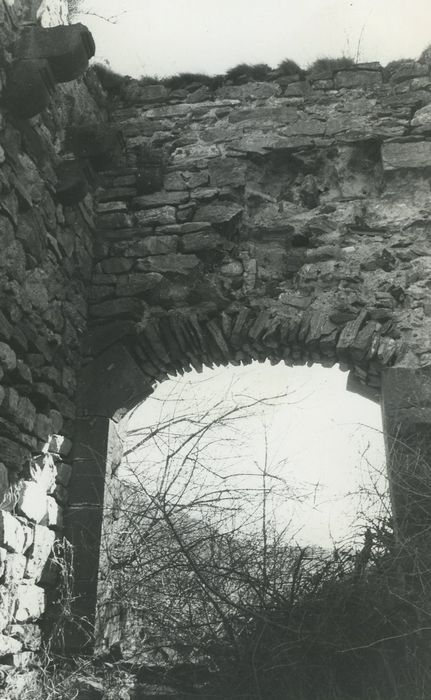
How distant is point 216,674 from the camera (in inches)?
129

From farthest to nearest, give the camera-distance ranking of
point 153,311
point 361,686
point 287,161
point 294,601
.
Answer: point 287,161 < point 153,311 < point 294,601 < point 361,686

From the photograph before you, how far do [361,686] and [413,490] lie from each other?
1.01m

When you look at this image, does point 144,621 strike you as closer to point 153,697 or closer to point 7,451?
point 153,697

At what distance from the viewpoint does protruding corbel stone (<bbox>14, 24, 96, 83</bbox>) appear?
376 cm

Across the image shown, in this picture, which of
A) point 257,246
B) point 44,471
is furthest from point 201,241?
point 44,471

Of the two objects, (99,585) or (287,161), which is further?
(287,161)

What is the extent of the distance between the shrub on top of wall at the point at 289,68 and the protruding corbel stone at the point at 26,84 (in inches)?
84.6

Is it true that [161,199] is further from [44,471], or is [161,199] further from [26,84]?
[44,471]

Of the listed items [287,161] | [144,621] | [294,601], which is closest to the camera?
[294,601]

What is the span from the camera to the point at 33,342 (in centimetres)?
380

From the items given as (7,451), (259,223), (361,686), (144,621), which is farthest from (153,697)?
(259,223)

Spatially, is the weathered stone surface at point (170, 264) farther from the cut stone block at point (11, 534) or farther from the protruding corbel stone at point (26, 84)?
the cut stone block at point (11, 534)

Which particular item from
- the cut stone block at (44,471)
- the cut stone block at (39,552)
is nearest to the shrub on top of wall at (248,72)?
the cut stone block at (44,471)

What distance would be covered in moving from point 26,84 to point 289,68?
233cm
